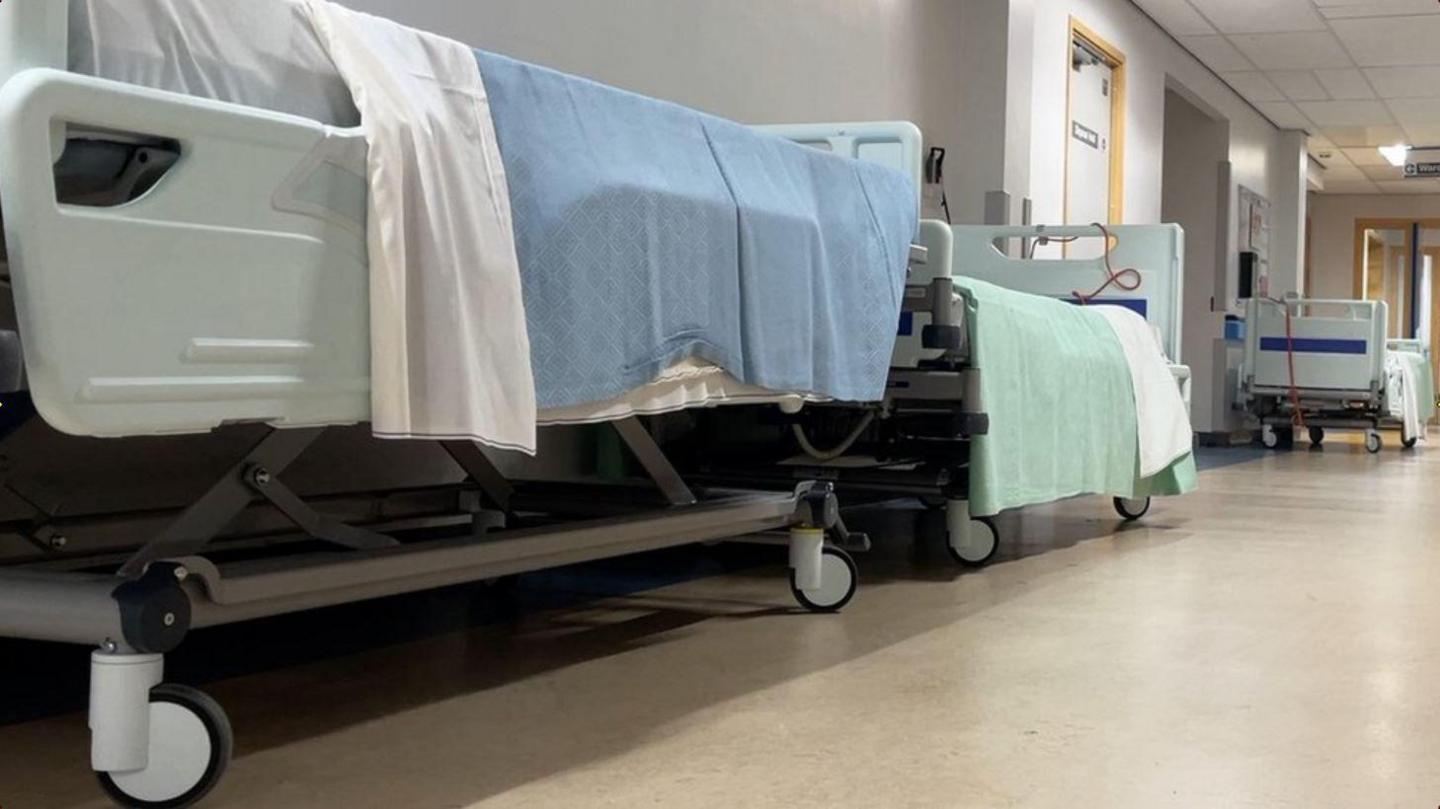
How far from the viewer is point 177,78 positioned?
1.31 meters

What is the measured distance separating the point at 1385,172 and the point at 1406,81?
4963mm

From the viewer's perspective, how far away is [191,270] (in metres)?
1.26

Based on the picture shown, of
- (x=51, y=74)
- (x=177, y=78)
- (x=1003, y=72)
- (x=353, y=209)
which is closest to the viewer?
(x=51, y=74)

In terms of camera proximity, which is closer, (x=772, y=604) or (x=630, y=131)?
(x=630, y=131)

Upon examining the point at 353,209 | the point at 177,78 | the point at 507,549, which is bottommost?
the point at 507,549

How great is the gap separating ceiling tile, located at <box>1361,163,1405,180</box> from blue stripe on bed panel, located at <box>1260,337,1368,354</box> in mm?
5752

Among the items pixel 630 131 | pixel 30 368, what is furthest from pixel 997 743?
pixel 30 368

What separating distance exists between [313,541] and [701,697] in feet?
2.57

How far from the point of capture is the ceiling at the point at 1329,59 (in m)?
8.41

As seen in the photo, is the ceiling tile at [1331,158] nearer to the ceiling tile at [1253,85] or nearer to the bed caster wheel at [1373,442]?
the ceiling tile at [1253,85]

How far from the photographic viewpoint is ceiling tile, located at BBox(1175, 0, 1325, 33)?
327 inches

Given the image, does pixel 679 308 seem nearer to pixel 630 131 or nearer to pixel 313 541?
pixel 630 131

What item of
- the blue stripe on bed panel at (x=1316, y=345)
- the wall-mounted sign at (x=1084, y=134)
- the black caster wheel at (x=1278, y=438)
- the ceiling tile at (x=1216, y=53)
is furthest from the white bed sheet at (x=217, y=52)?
the black caster wheel at (x=1278, y=438)

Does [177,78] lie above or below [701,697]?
above
